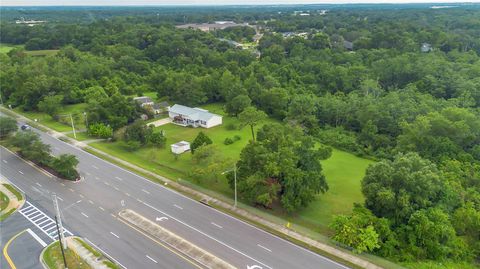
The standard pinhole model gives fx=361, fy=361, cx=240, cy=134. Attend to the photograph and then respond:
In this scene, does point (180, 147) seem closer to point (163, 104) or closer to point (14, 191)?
point (14, 191)

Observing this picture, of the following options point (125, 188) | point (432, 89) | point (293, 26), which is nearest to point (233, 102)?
point (125, 188)

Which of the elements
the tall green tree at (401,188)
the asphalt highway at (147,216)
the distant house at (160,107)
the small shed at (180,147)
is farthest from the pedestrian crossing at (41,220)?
the distant house at (160,107)

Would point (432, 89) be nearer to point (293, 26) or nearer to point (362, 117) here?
point (362, 117)

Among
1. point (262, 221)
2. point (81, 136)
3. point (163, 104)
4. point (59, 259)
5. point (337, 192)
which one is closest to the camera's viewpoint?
point (59, 259)

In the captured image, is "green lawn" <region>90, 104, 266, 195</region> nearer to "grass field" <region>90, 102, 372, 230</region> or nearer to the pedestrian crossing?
"grass field" <region>90, 102, 372, 230</region>

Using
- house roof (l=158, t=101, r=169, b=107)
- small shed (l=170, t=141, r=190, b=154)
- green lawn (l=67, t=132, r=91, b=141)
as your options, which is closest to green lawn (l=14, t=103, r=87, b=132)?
green lawn (l=67, t=132, r=91, b=141)

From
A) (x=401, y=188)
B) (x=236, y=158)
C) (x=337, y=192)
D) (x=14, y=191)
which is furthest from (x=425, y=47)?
(x=14, y=191)
